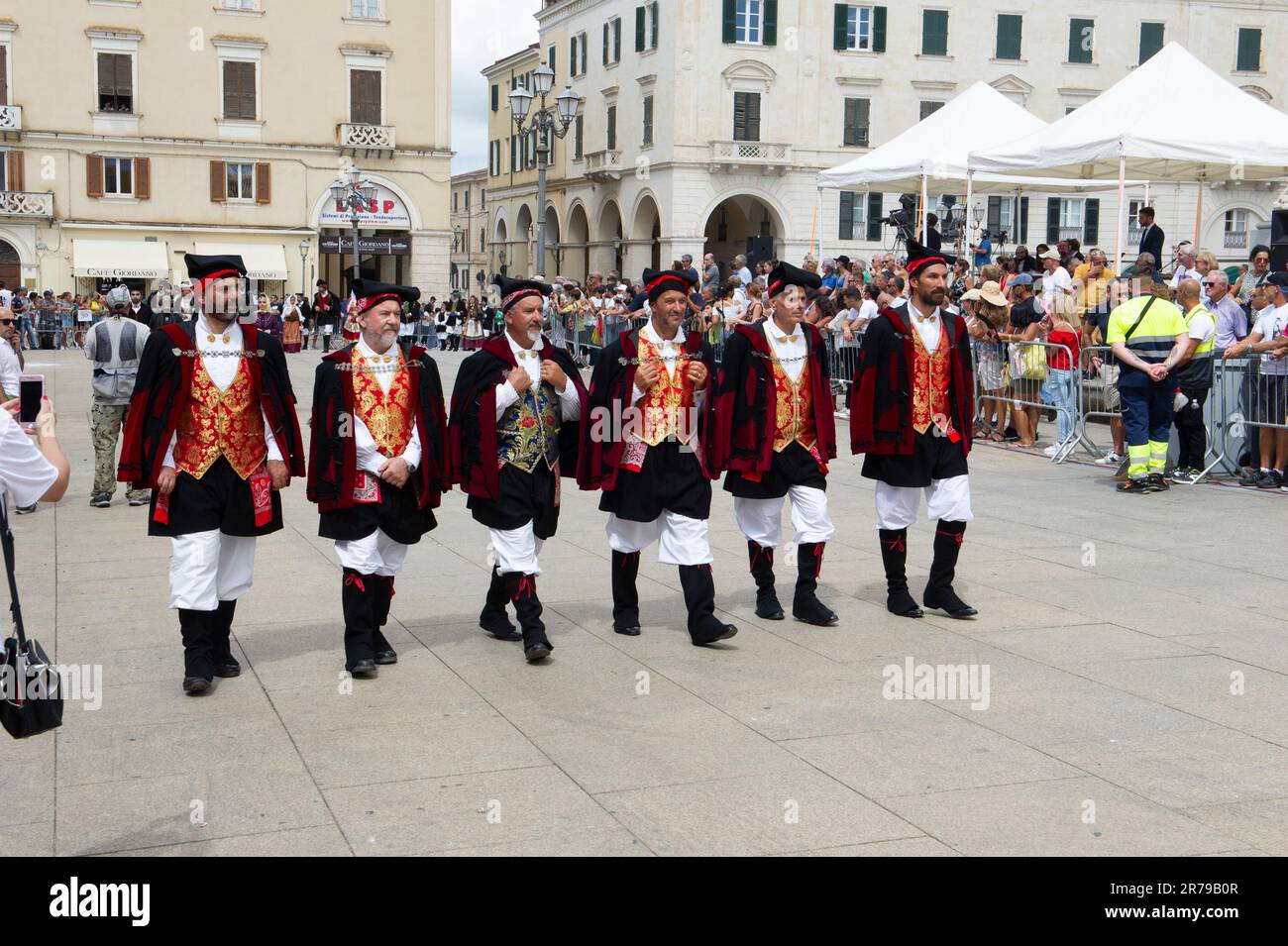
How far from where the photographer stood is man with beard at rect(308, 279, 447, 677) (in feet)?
21.4

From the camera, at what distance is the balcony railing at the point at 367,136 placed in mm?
51844

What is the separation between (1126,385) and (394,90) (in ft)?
143

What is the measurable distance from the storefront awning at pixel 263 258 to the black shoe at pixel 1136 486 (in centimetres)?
4231

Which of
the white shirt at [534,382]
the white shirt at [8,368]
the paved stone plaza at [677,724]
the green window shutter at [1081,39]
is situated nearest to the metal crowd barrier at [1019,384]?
the paved stone plaza at [677,724]

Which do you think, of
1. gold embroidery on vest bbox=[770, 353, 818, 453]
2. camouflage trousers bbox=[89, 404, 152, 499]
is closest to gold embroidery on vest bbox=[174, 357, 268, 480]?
gold embroidery on vest bbox=[770, 353, 818, 453]

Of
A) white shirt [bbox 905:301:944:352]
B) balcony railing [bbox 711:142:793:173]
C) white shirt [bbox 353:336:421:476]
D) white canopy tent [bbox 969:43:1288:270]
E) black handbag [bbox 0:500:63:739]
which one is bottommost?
black handbag [bbox 0:500:63:739]

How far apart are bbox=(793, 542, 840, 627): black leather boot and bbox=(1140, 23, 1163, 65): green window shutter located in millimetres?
53907

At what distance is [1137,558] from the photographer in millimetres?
9461

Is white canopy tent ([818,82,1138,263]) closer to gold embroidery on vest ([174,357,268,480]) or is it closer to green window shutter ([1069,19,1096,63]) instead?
gold embroidery on vest ([174,357,268,480])

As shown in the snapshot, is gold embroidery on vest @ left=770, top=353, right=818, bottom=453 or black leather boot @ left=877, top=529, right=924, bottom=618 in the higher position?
gold embroidery on vest @ left=770, top=353, right=818, bottom=453

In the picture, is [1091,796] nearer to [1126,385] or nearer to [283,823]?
[283,823]

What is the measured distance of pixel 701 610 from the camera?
7172mm

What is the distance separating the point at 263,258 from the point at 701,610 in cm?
4661

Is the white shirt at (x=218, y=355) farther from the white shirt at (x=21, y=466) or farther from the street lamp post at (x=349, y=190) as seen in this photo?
the street lamp post at (x=349, y=190)
